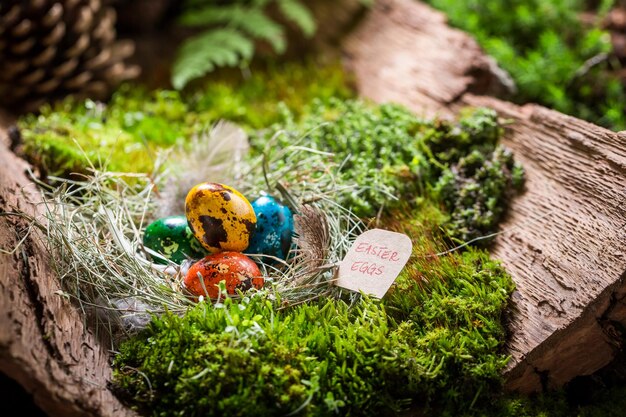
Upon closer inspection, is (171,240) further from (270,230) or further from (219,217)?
(270,230)

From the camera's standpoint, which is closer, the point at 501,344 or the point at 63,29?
the point at 501,344

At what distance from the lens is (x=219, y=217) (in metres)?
2.03

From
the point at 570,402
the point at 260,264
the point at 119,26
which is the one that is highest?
the point at 119,26

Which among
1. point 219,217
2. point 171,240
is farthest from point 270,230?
point 171,240

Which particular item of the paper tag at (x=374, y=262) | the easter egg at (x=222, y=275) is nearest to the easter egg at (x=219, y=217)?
the easter egg at (x=222, y=275)

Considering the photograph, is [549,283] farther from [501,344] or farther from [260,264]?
[260,264]

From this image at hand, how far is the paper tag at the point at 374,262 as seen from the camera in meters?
1.95

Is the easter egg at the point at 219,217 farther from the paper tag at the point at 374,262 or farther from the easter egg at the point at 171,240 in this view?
the paper tag at the point at 374,262

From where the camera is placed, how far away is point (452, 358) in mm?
1796

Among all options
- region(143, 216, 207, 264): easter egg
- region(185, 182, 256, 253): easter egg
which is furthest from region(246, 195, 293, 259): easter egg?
region(143, 216, 207, 264): easter egg

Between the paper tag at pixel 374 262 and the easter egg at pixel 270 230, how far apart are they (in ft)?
0.94

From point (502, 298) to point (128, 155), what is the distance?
5.99ft

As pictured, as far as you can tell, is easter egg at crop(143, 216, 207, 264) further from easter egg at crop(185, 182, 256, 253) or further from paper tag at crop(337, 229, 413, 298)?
paper tag at crop(337, 229, 413, 298)

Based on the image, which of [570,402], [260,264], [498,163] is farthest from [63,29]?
[570,402]
